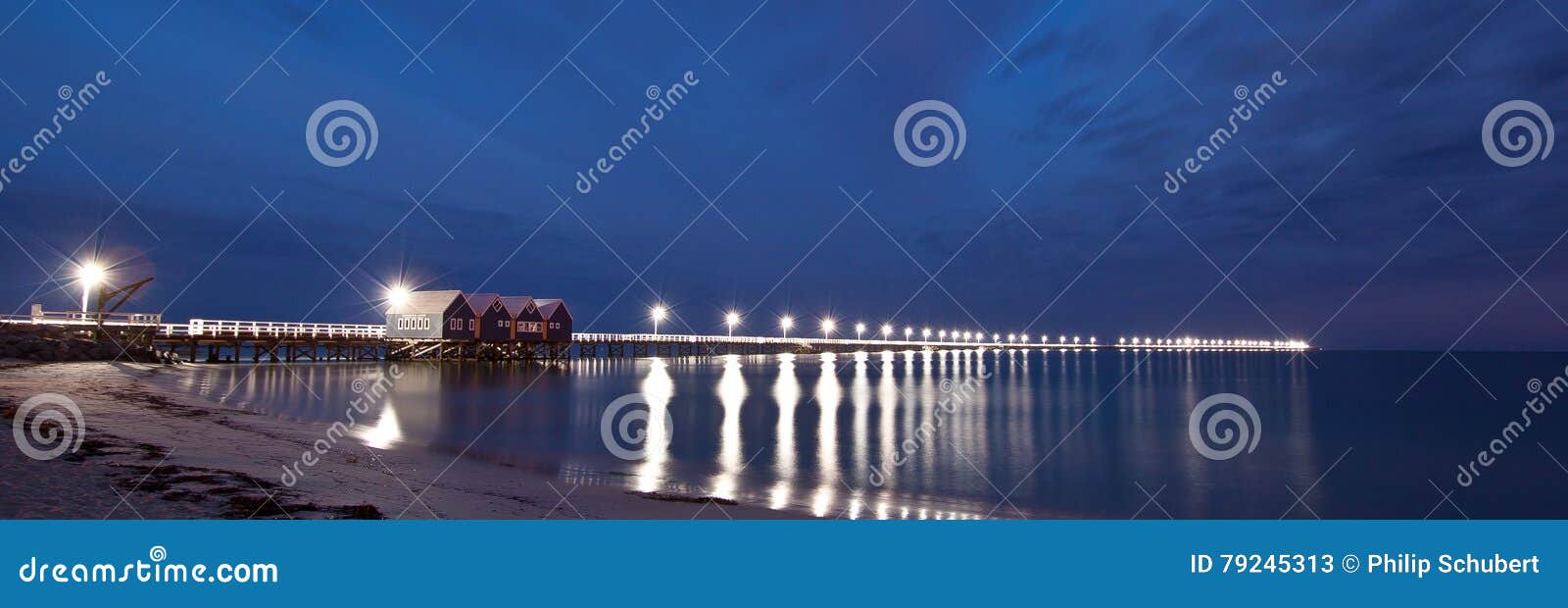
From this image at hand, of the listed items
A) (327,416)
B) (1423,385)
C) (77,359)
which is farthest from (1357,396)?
(77,359)

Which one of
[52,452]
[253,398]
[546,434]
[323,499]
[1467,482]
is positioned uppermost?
[253,398]

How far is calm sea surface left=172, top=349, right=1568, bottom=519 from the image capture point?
15.6 m

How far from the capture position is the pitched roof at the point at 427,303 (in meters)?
57.7

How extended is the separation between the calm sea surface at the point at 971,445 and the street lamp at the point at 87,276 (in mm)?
6817

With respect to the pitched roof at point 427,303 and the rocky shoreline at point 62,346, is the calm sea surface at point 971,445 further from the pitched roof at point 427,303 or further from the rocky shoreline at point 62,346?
the pitched roof at point 427,303

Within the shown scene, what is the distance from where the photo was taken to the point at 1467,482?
19.5m

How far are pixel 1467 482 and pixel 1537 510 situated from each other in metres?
4.13

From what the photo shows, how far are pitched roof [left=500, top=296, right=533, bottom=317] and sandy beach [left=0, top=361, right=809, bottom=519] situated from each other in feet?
148

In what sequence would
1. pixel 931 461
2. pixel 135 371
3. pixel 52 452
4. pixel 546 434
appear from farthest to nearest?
pixel 135 371
pixel 546 434
pixel 931 461
pixel 52 452

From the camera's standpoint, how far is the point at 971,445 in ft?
76.0

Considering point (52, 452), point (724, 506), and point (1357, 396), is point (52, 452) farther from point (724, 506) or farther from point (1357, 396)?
point (1357, 396)

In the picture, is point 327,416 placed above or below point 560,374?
below

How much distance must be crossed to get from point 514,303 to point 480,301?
4.15m

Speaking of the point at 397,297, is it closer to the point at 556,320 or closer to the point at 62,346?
the point at 556,320
